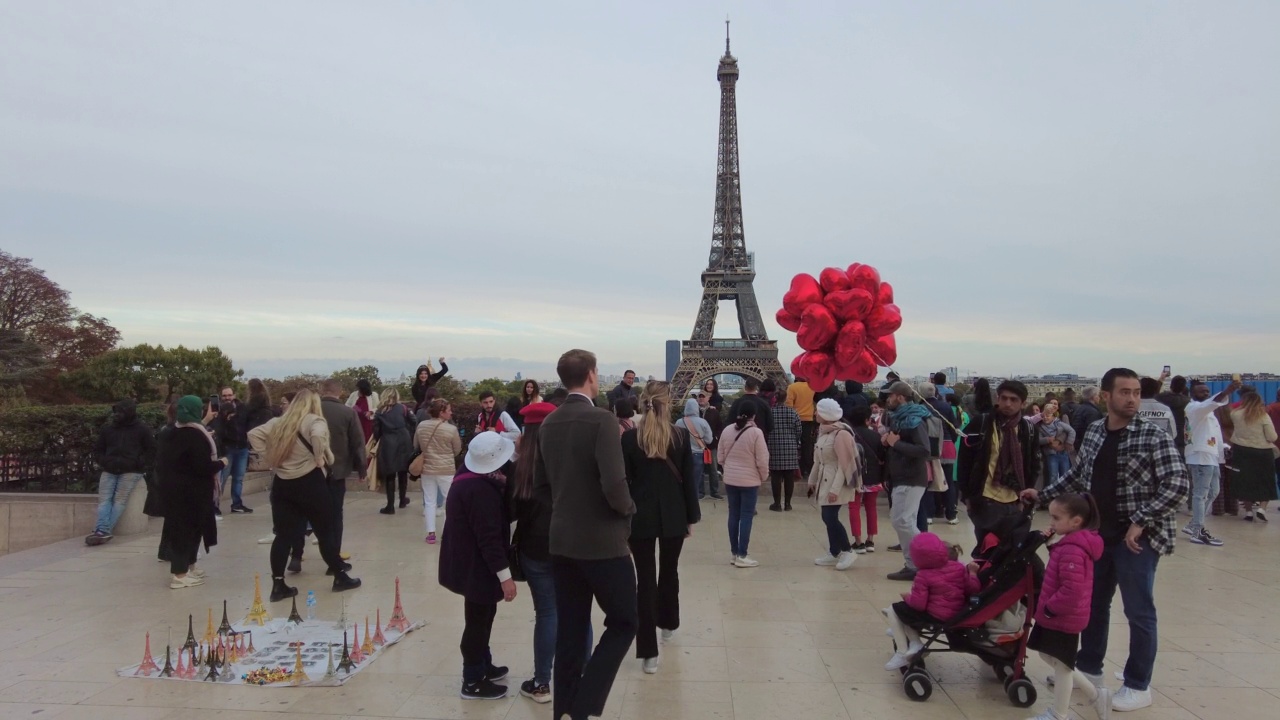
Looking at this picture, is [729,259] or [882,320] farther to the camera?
[729,259]

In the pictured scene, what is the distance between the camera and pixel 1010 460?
17.2ft

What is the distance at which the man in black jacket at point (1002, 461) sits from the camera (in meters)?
5.24

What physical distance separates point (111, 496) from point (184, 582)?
2.54 meters

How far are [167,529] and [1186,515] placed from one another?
11.4 metres

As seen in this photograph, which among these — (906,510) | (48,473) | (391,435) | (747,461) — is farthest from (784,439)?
(48,473)

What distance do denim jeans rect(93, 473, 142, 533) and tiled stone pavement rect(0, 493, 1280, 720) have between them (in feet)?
1.03

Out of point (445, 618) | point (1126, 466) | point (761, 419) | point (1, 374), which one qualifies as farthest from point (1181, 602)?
point (1, 374)

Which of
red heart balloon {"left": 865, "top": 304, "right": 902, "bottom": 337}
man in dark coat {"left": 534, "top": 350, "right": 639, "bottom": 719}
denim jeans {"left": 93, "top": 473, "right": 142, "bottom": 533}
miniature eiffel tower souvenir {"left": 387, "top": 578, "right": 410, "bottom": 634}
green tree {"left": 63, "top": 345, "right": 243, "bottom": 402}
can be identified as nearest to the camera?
man in dark coat {"left": 534, "top": 350, "right": 639, "bottom": 719}

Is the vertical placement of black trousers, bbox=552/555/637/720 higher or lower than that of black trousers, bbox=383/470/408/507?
higher

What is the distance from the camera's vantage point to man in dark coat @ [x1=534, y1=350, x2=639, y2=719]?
10.6ft

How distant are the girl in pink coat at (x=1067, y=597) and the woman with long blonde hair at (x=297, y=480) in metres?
4.87

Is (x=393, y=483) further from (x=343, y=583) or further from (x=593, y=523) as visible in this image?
(x=593, y=523)

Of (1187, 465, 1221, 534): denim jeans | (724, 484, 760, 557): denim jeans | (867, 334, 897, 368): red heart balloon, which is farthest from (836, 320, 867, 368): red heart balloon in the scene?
(1187, 465, 1221, 534): denim jeans

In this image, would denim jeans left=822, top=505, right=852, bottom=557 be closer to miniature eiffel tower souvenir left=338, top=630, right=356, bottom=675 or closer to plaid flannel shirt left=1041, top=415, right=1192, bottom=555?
plaid flannel shirt left=1041, top=415, right=1192, bottom=555
